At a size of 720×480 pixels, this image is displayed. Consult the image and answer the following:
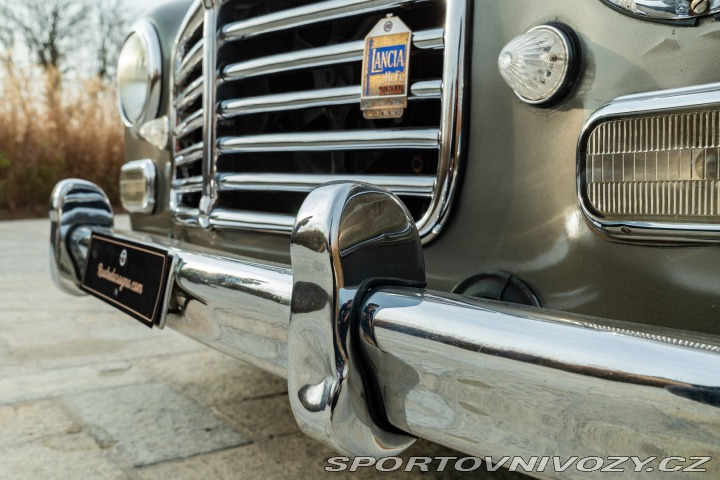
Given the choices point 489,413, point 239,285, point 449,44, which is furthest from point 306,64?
point 489,413

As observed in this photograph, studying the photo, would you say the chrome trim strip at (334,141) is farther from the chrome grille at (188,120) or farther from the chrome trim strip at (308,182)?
the chrome grille at (188,120)

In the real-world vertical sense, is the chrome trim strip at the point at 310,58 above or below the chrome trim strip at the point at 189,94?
above

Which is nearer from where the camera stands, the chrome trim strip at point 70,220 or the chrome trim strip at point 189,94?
the chrome trim strip at point 189,94

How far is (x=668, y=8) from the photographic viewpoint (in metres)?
1.00

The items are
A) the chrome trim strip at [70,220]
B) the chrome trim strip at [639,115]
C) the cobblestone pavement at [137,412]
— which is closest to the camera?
the chrome trim strip at [639,115]

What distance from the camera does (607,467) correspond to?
0.83 m

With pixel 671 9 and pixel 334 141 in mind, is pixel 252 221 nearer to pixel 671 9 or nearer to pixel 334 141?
pixel 334 141

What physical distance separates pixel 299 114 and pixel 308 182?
0.99 ft

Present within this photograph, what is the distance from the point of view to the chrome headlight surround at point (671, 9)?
966mm

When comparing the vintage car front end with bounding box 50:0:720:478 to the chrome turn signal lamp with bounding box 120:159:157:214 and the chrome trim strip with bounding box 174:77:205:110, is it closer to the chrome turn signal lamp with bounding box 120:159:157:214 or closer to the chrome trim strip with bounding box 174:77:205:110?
the chrome trim strip with bounding box 174:77:205:110

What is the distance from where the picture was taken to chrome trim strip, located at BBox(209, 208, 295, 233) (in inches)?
67.6

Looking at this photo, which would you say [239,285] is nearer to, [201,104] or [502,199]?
[502,199]

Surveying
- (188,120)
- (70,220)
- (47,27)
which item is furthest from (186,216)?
(47,27)

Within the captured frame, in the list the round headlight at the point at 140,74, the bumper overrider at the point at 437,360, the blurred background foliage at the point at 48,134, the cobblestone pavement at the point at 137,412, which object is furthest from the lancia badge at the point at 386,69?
the blurred background foliage at the point at 48,134
